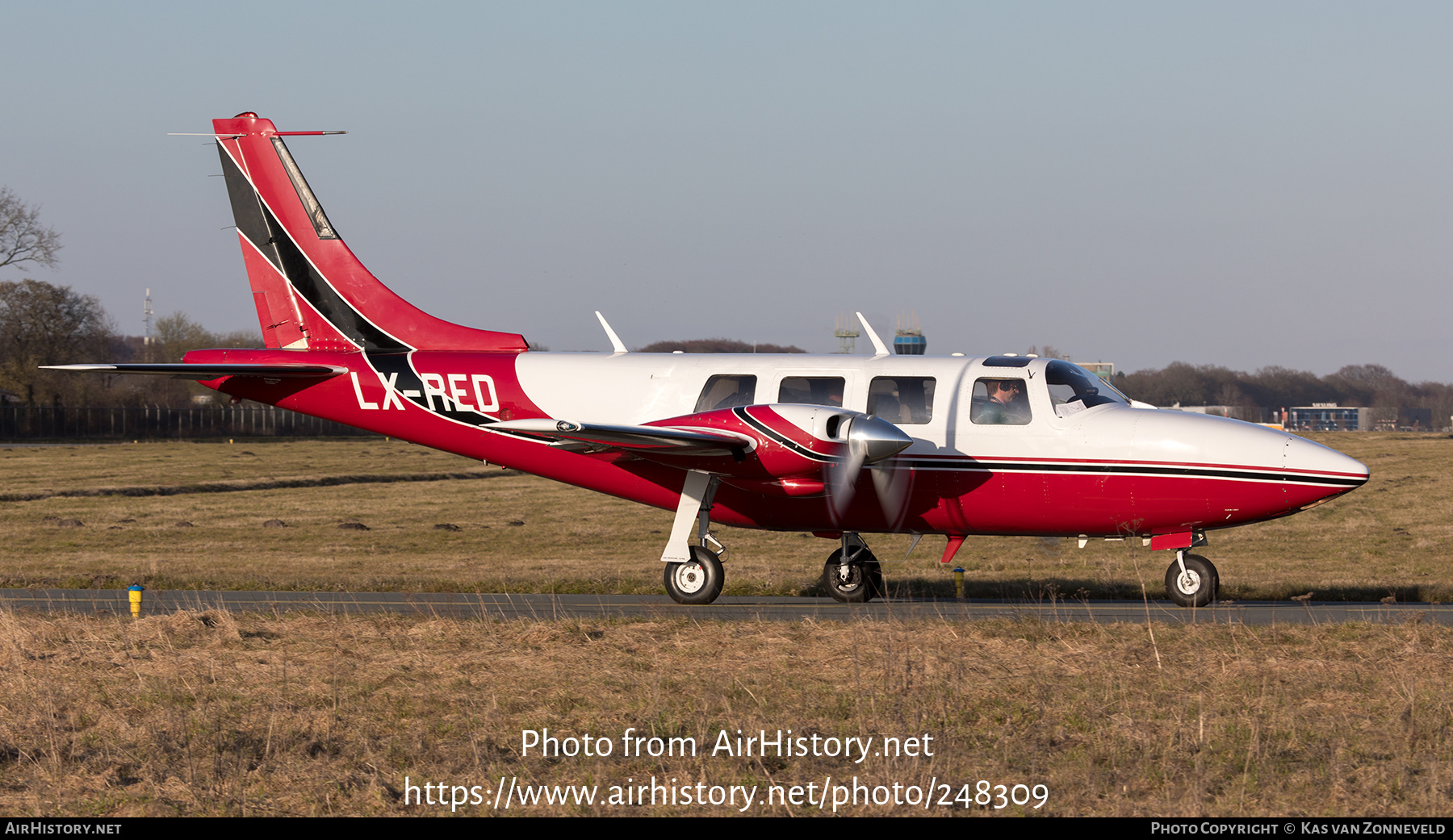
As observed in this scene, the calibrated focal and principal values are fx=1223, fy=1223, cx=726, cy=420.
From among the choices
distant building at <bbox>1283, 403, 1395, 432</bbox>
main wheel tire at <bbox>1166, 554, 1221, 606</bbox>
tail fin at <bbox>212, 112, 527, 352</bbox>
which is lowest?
main wheel tire at <bbox>1166, 554, 1221, 606</bbox>

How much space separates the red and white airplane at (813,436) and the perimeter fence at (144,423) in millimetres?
60483

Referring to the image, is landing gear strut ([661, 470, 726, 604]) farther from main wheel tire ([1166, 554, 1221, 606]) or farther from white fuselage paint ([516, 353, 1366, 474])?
main wheel tire ([1166, 554, 1221, 606])

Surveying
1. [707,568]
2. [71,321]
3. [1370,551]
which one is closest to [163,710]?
[707,568]

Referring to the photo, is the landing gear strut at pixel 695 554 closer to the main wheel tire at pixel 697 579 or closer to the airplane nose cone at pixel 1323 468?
the main wheel tire at pixel 697 579

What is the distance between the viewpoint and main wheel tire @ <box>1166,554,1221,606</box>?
604 inches

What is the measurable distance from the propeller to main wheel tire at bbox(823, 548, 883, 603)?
3.59 ft

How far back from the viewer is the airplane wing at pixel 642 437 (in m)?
14.3

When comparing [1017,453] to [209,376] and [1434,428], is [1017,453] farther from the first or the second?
[1434,428]

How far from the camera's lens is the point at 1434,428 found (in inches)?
5527

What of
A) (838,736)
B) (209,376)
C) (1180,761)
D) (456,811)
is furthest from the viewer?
(209,376)

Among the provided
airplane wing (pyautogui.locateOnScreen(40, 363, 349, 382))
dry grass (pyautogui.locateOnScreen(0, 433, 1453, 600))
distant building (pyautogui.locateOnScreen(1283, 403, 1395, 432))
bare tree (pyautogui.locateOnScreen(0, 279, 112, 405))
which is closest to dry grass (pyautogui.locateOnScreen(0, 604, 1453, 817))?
airplane wing (pyautogui.locateOnScreen(40, 363, 349, 382))

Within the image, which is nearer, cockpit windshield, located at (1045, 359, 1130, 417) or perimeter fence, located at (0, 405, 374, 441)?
cockpit windshield, located at (1045, 359, 1130, 417)

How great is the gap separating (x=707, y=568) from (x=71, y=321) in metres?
88.7

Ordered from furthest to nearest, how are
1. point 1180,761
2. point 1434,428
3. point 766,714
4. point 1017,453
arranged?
point 1434,428, point 1017,453, point 766,714, point 1180,761
